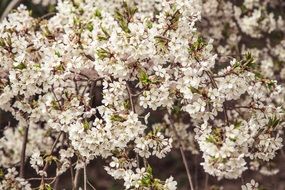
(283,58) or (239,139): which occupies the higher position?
(283,58)

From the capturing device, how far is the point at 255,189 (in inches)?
119

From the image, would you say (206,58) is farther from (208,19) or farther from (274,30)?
(274,30)

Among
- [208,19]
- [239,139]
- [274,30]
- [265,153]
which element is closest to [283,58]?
[274,30]

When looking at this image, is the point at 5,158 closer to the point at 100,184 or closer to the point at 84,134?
the point at 84,134

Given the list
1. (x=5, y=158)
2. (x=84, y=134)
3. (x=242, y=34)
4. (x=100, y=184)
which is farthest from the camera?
(x=100, y=184)

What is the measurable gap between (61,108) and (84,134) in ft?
0.80

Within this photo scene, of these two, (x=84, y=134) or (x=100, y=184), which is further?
(x=100, y=184)

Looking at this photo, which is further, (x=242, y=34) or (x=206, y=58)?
(x=242, y=34)

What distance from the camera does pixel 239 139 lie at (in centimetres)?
271

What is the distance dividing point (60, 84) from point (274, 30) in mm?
2586

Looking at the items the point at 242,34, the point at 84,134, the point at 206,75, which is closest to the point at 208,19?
the point at 242,34

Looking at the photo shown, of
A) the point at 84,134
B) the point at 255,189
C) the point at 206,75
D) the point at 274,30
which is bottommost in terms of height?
the point at 255,189

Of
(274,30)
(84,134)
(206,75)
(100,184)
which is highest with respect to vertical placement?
(274,30)

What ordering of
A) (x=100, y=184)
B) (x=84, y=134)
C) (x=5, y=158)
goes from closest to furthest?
(x=84, y=134) < (x=5, y=158) < (x=100, y=184)
